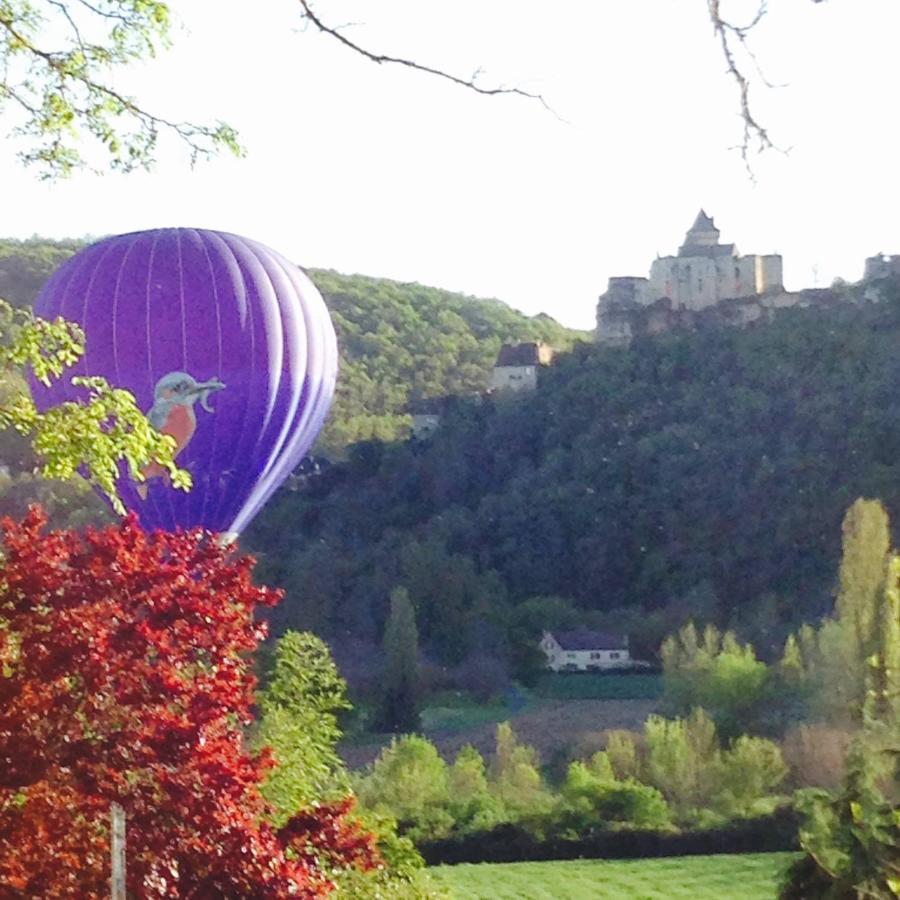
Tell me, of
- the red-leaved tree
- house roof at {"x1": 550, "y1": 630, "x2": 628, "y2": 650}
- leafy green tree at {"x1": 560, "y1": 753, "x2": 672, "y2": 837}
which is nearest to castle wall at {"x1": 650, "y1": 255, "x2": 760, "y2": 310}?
house roof at {"x1": 550, "y1": 630, "x2": 628, "y2": 650}

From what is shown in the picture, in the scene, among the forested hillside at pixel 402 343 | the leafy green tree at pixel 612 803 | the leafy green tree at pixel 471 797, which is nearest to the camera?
the leafy green tree at pixel 471 797

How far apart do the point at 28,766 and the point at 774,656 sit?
27.5m

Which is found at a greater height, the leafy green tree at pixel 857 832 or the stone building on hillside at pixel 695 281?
the stone building on hillside at pixel 695 281

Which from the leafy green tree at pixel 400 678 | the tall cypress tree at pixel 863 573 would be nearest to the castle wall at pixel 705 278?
the leafy green tree at pixel 400 678

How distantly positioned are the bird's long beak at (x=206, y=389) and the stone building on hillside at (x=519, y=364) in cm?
3938

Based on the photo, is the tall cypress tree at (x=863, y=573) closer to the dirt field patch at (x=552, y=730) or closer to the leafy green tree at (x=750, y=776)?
the leafy green tree at (x=750, y=776)

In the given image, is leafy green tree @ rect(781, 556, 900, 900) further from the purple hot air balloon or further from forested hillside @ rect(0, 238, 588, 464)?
forested hillside @ rect(0, 238, 588, 464)

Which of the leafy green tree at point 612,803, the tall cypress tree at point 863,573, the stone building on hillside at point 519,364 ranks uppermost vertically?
the stone building on hillside at point 519,364

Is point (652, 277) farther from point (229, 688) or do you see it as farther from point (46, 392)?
point (229, 688)

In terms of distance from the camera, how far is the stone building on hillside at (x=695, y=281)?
5672 cm

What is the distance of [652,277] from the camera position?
203 ft

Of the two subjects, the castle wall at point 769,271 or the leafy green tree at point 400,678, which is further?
the castle wall at point 769,271

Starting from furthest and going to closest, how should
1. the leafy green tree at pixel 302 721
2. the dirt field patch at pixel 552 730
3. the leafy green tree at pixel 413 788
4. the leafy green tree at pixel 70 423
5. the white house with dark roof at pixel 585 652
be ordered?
the white house with dark roof at pixel 585 652, the dirt field patch at pixel 552 730, the leafy green tree at pixel 413 788, the leafy green tree at pixel 302 721, the leafy green tree at pixel 70 423

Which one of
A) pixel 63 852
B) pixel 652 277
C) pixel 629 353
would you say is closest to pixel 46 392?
pixel 63 852
